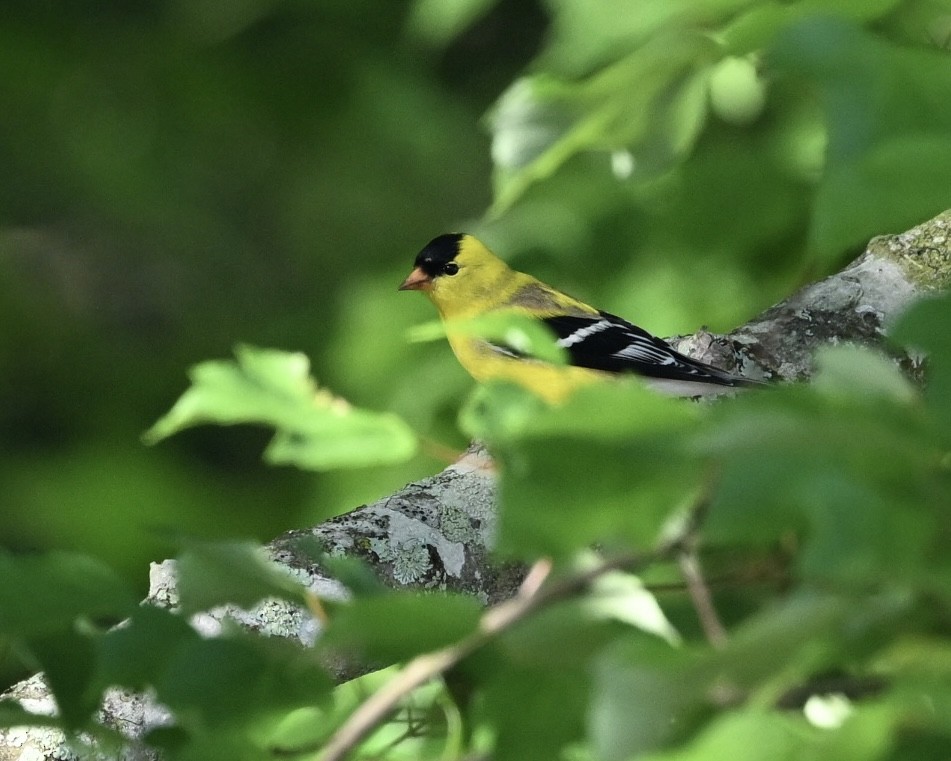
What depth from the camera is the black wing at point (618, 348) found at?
302 cm

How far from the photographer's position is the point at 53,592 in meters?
0.89

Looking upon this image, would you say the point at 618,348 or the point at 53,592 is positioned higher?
the point at 53,592

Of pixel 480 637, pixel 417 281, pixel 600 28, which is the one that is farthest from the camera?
pixel 417 281

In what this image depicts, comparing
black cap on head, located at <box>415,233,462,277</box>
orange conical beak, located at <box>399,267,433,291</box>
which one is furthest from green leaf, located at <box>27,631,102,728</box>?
black cap on head, located at <box>415,233,462,277</box>

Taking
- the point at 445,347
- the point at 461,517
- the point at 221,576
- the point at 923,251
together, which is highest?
the point at 221,576

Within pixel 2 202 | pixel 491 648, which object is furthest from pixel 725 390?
pixel 2 202

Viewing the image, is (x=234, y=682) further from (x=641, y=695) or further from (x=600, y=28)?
(x=600, y=28)

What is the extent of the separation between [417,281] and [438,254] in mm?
150

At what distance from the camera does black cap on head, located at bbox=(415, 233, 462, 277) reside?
13.8ft

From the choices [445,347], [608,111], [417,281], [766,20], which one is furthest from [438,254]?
[766,20]

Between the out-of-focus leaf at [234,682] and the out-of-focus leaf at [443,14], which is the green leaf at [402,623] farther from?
the out-of-focus leaf at [443,14]

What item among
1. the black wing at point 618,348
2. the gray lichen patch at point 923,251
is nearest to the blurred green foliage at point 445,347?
the black wing at point 618,348

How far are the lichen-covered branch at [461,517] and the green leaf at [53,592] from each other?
0.40ft

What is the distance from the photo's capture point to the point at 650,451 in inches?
29.0
